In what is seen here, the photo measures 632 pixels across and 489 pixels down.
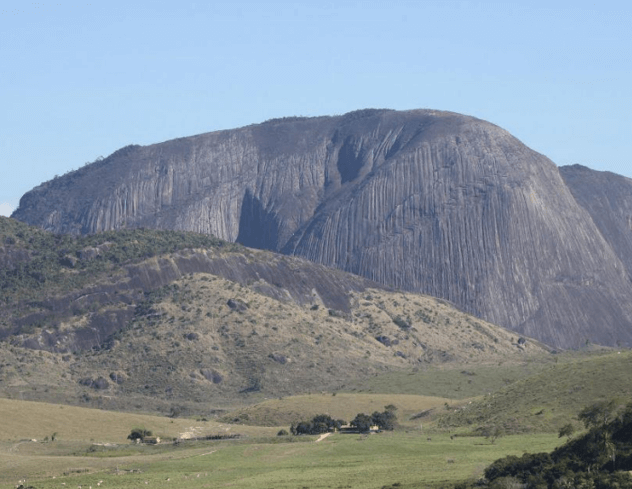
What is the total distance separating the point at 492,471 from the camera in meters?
101

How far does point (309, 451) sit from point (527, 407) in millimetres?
29120

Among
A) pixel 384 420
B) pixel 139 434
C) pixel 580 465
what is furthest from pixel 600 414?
pixel 139 434

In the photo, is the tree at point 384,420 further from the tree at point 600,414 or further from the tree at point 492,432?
the tree at point 600,414

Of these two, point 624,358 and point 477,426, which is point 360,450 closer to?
point 477,426

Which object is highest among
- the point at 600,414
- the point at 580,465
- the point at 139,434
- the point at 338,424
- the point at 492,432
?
the point at 600,414

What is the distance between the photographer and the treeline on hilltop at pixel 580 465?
9081 cm

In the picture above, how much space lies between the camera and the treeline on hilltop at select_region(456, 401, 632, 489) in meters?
90.8

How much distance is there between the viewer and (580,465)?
9562cm

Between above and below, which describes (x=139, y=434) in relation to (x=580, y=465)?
above

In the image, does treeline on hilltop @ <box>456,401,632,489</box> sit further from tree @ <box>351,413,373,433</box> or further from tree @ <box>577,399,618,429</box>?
tree @ <box>351,413,373,433</box>

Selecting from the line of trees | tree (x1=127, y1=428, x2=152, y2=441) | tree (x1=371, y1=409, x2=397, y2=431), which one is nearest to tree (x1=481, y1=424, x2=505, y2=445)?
tree (x1=371, y1=409, x2=397, y2=431)

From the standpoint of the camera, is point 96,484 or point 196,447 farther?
point 196,447

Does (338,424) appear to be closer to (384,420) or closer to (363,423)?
(363,423)

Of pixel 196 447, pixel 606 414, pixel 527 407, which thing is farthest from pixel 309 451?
pixel 606 414
